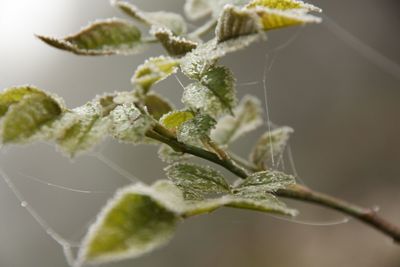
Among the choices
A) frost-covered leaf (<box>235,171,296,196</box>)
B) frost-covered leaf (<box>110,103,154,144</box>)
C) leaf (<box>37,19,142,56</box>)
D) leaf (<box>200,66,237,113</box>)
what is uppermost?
leaf (<box>37,19,142,56</box>)

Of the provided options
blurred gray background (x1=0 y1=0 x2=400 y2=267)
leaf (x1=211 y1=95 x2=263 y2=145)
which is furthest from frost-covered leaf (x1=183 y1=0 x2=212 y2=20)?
blurred gray background (x1=0 y1=0 x2=400 y2=267)

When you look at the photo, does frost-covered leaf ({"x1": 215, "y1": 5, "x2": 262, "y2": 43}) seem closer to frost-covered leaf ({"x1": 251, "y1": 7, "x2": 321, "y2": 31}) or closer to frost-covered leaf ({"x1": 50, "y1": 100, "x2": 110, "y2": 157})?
frost-covered leaf ({"x1": 251, "y1": 7, "x2": 321, "y2": 31})

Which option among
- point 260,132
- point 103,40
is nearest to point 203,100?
point 103,40

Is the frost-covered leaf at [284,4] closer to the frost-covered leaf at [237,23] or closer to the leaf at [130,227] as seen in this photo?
the frost-covered leaf at [237,23]

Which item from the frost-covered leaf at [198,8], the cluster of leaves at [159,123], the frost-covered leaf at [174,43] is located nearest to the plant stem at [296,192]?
the cluster of leaves at [159,123]

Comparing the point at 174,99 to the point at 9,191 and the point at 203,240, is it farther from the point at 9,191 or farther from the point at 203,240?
the point at 9,191
